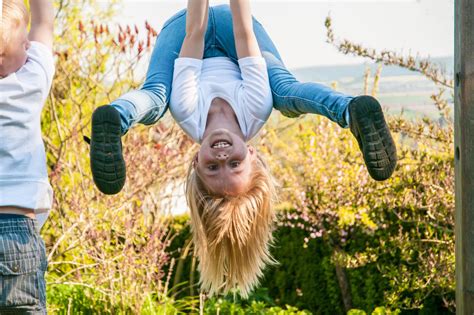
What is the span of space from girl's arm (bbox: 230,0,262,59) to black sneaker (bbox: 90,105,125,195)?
844 millimetres

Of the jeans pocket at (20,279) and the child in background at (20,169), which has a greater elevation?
the child in background at (20,169)

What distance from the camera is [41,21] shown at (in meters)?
3.02

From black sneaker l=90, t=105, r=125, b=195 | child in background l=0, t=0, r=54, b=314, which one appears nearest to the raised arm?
child in background l=0, t=0, r=54, b=314

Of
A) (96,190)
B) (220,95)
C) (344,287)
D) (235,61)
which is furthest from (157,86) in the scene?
(344,287)

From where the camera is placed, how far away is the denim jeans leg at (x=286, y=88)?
10.7 feet

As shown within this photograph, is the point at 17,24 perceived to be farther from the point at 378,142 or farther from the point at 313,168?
the point at 313,168

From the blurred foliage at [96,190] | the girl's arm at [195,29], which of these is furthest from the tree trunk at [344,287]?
the girl's arm at [195,29]

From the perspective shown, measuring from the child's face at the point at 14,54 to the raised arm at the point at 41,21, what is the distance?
0.31ft

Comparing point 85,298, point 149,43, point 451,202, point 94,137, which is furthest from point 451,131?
point 94,137

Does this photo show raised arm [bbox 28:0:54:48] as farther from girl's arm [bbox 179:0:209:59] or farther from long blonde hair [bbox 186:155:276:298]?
long blonde hair [bbox 186:155:276:298]

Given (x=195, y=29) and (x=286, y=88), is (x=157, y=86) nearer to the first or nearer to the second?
(x=195, y=29)

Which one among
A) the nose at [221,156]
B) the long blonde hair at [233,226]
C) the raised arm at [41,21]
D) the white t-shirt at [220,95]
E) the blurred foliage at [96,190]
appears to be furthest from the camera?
the blurred foliage at [96,190]

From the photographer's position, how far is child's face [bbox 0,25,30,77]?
2.85 metres

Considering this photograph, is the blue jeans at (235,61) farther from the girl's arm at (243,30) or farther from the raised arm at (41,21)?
the raised arm at (41,21)
